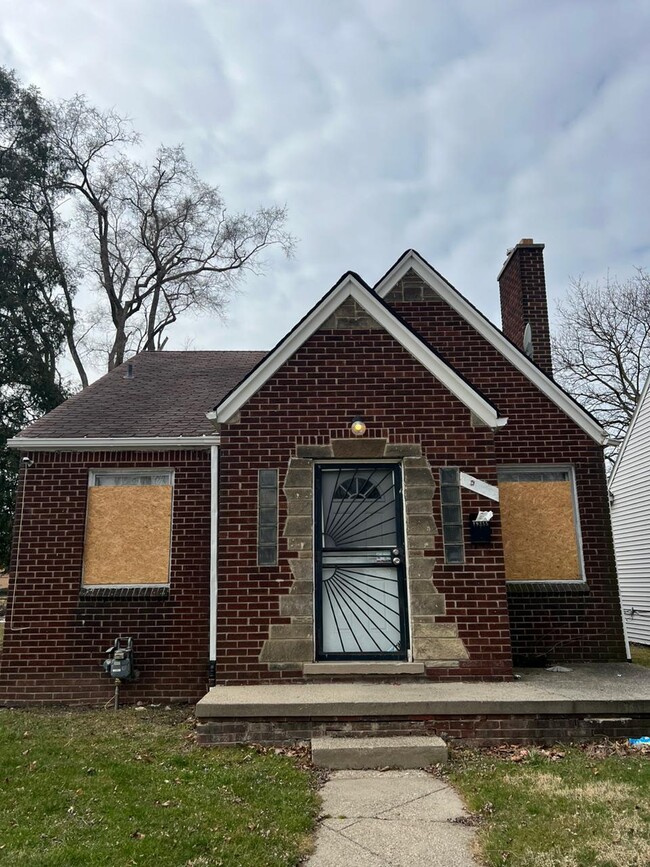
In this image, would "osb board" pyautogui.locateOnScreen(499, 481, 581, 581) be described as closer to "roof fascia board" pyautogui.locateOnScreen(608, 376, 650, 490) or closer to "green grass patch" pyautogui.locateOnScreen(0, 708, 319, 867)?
"green grass patch" pyautogui.locateOnScreen(0, 708, 319, 867)

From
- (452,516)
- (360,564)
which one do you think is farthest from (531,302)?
(360,564)

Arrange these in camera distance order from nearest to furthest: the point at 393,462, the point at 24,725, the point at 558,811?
1. the point at 558,811
2. the point at 24,725
3. the point at 393,462

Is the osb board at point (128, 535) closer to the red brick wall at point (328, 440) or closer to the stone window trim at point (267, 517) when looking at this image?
the red brick wall at point (328, 440)

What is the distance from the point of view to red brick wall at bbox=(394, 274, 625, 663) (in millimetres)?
8703

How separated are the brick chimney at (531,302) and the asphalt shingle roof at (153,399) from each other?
479cm

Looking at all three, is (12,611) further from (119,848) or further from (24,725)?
(119,848)

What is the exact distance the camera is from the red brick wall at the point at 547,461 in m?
8.70

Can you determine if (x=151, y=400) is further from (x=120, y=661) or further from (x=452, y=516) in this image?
(x=452, y=516)

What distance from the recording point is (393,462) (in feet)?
25.3

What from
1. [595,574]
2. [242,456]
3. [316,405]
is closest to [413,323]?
[316,405]

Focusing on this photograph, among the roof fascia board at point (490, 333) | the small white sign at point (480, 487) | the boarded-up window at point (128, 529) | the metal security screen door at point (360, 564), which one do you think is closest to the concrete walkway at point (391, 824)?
the metal security screen door at point (360, 564)

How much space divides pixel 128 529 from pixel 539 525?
5628 mm

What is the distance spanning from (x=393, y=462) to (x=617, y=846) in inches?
175

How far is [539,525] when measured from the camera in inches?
359
